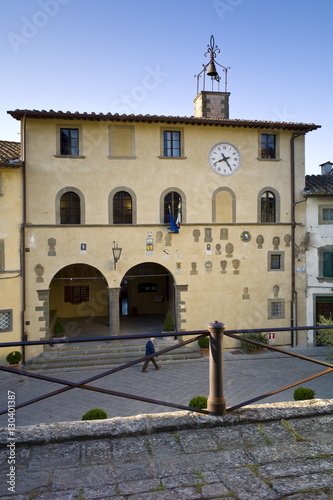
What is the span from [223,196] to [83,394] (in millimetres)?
10471

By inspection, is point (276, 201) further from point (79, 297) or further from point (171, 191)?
point (79, 297)

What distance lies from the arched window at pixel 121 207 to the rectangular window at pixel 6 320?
5.92 metres

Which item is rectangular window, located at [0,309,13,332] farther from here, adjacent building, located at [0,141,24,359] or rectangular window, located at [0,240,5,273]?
rectangular window, located at [0,240,5,273]

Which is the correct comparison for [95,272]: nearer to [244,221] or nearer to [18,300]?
[18,300]

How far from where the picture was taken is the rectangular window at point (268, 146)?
58.2 ft

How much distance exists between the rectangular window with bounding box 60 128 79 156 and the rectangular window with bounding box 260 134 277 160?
8.72m

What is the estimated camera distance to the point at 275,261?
17953mm

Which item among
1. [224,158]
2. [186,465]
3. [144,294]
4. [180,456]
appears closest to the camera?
[186,465]

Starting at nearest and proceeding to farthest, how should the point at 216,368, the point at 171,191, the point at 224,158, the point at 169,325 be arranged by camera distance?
the point at 216,368, the point at 171,191, the point at 169,325, the point at 224,158

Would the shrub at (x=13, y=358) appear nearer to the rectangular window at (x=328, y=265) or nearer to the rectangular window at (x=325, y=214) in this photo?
the rectangular window at (x=328, y=265)

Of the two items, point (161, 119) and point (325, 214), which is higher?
point (161, 119)

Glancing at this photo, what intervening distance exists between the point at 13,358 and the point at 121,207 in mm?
7814

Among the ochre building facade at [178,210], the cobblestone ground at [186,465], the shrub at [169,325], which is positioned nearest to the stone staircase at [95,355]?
the shrub at [169,325]

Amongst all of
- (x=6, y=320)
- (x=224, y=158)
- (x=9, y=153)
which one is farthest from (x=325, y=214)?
(x=6, y=320)
